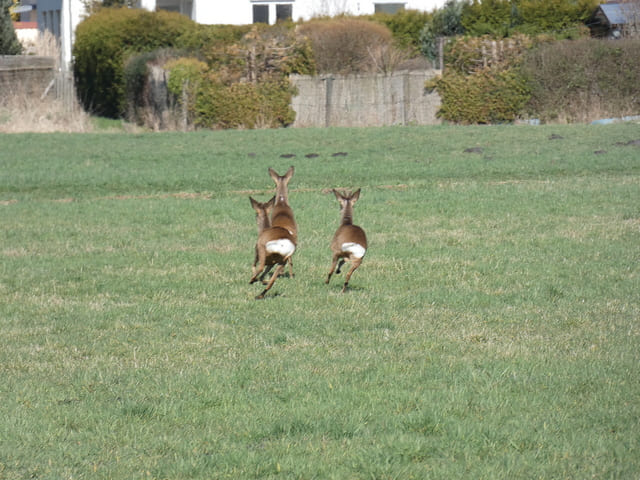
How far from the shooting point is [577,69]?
33594 millimetres

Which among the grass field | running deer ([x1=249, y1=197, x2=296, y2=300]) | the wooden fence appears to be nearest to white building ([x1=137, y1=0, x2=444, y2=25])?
the wooden fence

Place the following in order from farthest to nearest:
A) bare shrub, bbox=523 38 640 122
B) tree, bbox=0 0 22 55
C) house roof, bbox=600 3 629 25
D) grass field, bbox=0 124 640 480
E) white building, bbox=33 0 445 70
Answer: white building, bbox=33 0 445 70
tree, bbox=0 0 22 55
house roof, bbox=600 3 629 25
bare shrub, bbox=523 38 640 122
grass field, bbox=0 124 640 480

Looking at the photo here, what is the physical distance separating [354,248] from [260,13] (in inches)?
1831

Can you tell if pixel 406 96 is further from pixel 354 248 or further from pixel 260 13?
pixel 354 248

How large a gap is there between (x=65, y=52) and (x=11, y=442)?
51223 millimetres

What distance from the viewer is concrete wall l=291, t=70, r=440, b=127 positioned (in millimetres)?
35281

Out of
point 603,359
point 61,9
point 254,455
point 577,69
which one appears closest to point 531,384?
point 603,359

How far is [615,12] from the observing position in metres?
39.5

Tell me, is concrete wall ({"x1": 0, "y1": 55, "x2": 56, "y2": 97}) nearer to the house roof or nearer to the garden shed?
the garden shed

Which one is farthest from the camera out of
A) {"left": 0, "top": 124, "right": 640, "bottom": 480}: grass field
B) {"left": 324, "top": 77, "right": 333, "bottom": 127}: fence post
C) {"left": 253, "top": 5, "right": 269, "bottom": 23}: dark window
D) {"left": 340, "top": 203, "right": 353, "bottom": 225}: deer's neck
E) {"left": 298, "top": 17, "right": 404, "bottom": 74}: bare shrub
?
{"left": 253, "top": 5, "right": 269, "bottom": 23}: dark window

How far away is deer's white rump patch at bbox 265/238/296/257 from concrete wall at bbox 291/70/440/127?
2668cm

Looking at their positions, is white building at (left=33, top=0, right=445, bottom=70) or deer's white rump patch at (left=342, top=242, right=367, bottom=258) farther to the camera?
white building at (left=33, top=0, right=445, bottom=70)

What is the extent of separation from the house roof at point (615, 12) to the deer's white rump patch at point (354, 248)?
32.7m

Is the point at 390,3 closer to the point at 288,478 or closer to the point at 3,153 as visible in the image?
the point at 3,153
